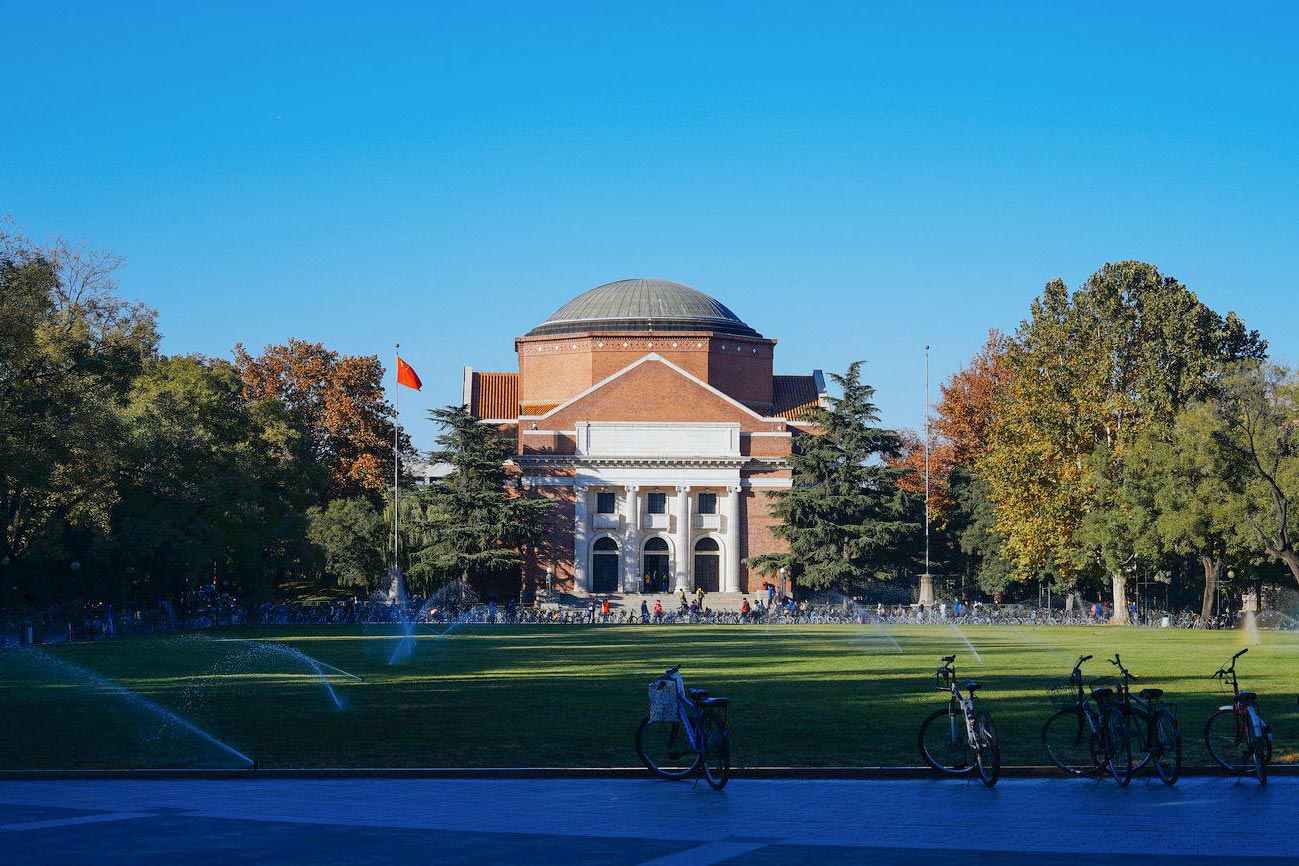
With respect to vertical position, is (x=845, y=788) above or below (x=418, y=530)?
below

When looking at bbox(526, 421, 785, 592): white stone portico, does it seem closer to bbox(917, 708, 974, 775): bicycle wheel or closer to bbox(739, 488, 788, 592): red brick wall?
bbox(739, 488, 788, 592): red brick wall

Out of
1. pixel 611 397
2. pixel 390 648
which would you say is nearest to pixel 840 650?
pixel 390 648

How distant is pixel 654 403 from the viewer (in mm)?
88250

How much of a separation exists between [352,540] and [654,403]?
19359mm

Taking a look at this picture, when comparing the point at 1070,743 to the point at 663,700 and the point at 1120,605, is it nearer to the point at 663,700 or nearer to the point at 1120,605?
the point at 663,700

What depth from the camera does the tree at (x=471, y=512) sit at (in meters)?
80.8

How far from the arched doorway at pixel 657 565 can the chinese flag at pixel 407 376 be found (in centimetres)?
1638

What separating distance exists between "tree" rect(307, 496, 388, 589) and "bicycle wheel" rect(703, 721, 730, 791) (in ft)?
213

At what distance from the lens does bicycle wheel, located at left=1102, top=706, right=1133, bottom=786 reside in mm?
15023

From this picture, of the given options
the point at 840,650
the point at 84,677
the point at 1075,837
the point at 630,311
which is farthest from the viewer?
the point at 630,311

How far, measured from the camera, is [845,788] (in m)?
14.6

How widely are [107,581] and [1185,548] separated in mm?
41806

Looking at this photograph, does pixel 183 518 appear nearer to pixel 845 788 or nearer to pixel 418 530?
pixel 418 530

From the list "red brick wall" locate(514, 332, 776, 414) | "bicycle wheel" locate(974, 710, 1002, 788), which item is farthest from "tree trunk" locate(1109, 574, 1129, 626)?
"bicycle wheel" locate(974, 710, 1002, 788)
